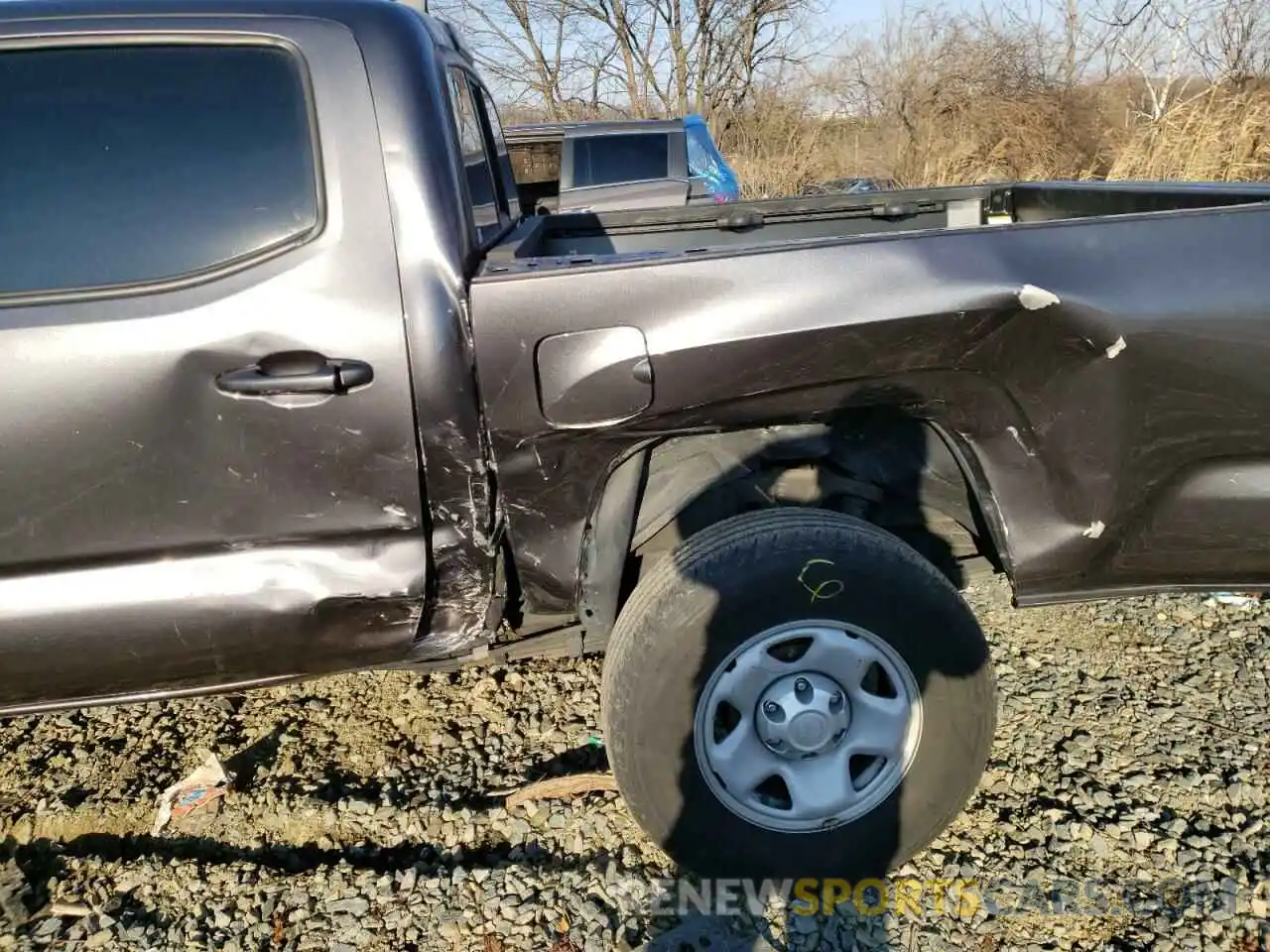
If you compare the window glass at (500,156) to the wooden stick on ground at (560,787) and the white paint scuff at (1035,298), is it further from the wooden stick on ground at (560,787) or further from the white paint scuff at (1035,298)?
the wooden stick on ground at (560,787)

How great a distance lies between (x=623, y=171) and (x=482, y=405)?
7284mm

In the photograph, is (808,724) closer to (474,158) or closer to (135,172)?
(474,158)

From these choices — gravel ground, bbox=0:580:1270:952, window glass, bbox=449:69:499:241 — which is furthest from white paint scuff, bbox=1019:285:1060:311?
gravel ground, bbox=0:580:1270:952

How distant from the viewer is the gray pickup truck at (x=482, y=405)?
1.80 metres

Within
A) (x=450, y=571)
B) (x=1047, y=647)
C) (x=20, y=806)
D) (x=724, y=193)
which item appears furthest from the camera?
(x=724, y=193)

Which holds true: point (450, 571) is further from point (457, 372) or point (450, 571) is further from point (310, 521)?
point (457, 372)

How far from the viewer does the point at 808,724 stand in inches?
78.9

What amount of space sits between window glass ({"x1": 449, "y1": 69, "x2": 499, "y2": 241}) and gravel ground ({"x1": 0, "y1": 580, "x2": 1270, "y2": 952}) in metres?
1.64

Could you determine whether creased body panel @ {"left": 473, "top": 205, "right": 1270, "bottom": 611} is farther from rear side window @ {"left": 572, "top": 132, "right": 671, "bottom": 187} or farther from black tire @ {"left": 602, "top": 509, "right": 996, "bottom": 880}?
rear side window @ {"left": 572, "top": 132, "right": 671, "bottom": 187}

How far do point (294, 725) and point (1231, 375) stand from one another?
2900 mm

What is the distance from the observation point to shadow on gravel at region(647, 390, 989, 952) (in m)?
1.94

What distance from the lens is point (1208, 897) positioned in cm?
202

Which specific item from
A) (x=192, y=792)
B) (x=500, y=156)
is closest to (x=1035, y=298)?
(x=500, y=156)

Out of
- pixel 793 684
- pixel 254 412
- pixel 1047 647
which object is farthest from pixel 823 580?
pixel 1047 647
